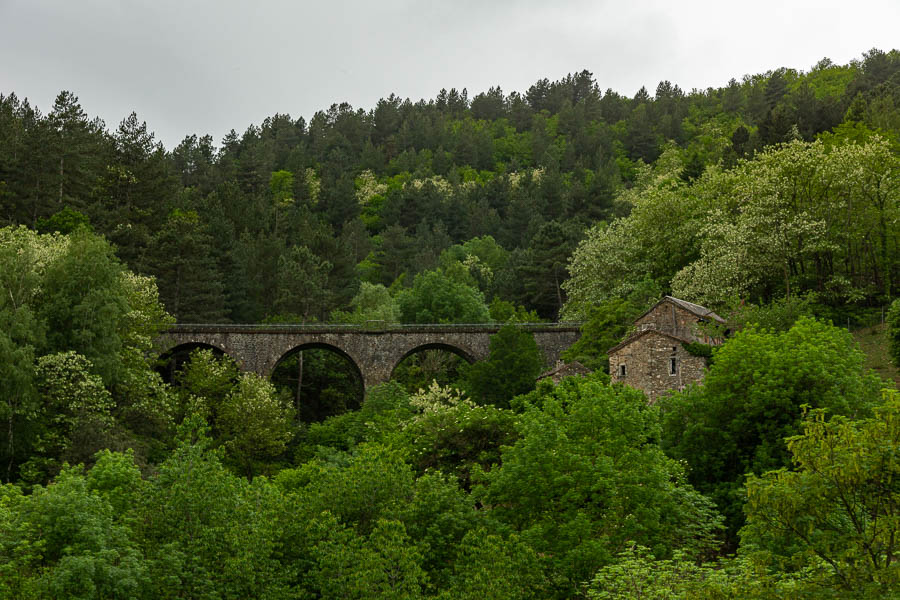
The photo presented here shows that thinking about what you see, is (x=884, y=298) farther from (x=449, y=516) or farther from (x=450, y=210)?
(x=450, y=210)

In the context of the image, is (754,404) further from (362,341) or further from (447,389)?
(362,341)

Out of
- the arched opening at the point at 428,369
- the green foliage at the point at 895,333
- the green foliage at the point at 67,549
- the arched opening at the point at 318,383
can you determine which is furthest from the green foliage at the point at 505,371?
the green foliage at the point at 67,549

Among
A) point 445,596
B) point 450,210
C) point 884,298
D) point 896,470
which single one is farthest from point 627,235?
point 450,210

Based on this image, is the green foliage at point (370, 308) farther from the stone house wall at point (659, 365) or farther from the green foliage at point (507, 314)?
the stone house wall at point (659, 365)

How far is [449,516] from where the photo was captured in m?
24.0

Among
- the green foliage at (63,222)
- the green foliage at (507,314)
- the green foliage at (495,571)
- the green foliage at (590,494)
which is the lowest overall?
the green foliage at (495,571)

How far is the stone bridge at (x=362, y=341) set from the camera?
58.1m

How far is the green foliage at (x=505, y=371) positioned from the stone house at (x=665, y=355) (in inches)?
400

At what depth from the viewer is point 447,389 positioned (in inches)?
1928

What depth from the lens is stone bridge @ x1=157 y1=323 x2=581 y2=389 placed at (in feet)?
191

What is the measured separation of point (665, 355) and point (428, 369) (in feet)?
102

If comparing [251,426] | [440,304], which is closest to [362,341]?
[251,426]

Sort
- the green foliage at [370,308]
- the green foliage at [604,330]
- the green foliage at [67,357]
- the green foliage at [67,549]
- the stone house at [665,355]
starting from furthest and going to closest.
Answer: the green foliage at [370,308] → the green foliage at [604,330] → the stone house at [665,355] → the green foliage at [67,357] → the green foliage at [67,549]

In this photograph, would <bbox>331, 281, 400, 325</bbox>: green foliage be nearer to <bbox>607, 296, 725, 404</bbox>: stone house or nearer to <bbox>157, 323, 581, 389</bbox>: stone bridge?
<bbox>157, 323, 581, 389</bbox>: stone bridge
